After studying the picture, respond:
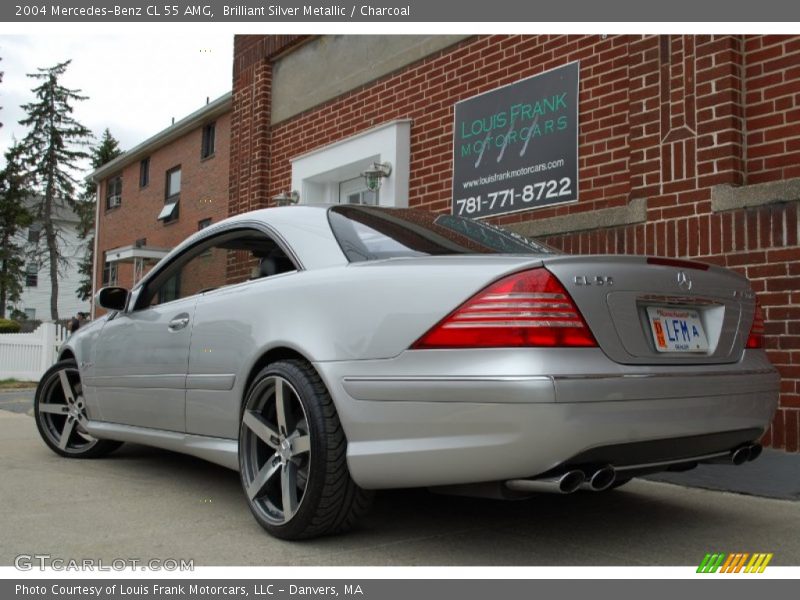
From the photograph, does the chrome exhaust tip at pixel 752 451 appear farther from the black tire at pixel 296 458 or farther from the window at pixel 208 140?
the window at pixel 208 140

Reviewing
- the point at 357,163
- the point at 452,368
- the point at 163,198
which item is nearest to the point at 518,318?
the point at 452,368

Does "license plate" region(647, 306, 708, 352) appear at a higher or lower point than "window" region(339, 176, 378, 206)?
lower

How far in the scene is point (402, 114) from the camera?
8414 mm

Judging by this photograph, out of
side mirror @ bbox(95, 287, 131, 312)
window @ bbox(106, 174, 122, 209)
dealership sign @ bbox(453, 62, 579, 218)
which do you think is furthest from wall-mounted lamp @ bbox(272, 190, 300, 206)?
window @ bbox(106, 174, 122, 209)

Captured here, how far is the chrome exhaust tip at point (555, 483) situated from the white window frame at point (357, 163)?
5.51 m

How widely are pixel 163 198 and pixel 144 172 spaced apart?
207 cm

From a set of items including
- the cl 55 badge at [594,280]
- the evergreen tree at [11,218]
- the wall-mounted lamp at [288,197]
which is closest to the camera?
the cl 55 badge at [594,280]

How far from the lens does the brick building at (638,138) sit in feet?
16.0

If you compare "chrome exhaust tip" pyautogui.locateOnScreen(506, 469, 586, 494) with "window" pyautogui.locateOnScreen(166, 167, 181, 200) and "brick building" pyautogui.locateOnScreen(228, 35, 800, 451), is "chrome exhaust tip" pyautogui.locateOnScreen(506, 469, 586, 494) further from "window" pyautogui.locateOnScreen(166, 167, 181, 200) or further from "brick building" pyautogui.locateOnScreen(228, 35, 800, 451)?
"window" pyautogui.locateOnScreen(166, 167, 181, 200)

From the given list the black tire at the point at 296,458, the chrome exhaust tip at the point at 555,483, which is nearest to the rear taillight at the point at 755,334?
the chrome exhaust tip at the point at 555,483

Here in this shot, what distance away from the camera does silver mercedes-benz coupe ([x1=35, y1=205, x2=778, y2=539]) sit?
8.20 ft

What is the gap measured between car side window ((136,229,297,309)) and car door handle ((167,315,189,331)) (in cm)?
16
